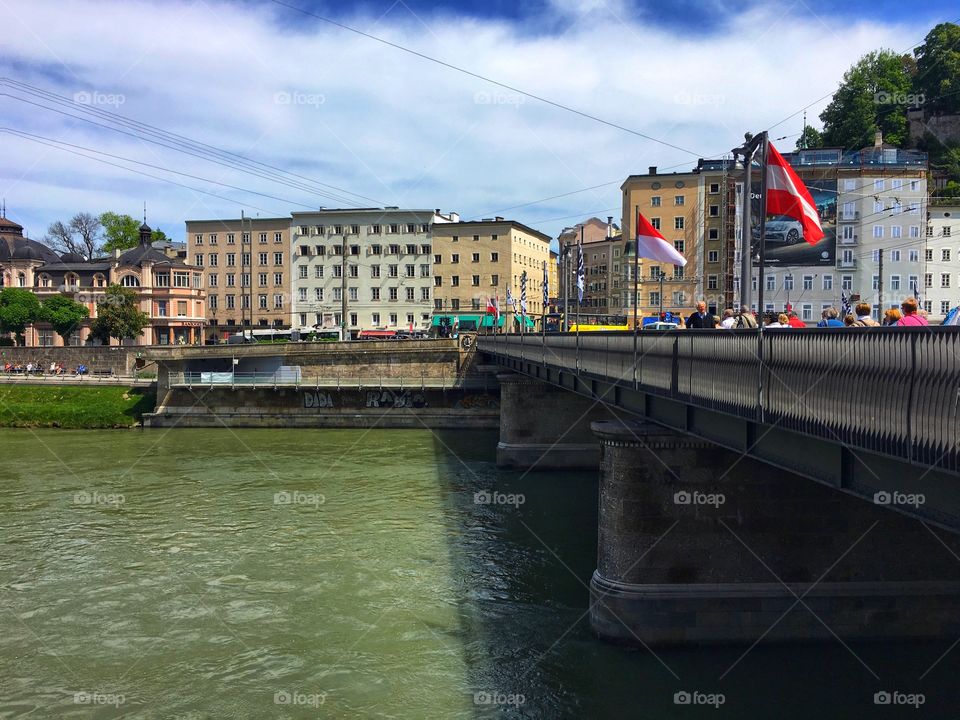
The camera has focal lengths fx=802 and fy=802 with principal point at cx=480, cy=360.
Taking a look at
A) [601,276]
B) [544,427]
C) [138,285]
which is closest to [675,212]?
[601,276]

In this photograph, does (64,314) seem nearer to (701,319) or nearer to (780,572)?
(701,319)

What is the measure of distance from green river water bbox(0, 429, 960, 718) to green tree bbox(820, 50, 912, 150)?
70.9 metres

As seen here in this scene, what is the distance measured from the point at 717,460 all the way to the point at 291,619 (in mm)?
9494

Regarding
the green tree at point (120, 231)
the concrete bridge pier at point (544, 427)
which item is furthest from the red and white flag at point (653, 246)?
the green tree at point (120, 231)

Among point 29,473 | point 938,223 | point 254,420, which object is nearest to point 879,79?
point 938,223

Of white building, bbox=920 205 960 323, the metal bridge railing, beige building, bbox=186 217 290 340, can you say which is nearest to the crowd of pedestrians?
the metal bridge railing

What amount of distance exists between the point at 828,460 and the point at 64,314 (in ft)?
281

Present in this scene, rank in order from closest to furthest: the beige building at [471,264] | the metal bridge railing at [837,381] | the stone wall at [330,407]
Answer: the metal bridge railing at [837,381] → the stone wall at [330,407] → the beige building at [471,264]

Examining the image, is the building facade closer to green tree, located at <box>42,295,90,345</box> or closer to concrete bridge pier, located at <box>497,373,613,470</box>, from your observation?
green tree, located at <box>42,295,90,345</box>

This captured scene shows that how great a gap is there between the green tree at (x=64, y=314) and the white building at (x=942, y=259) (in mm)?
80930

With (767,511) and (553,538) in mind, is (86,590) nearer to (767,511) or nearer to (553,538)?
(553,538)

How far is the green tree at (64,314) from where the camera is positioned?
81.5 m

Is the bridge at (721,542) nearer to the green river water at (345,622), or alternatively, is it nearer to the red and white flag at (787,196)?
the green river water at (345,622)

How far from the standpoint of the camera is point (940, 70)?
290ft
